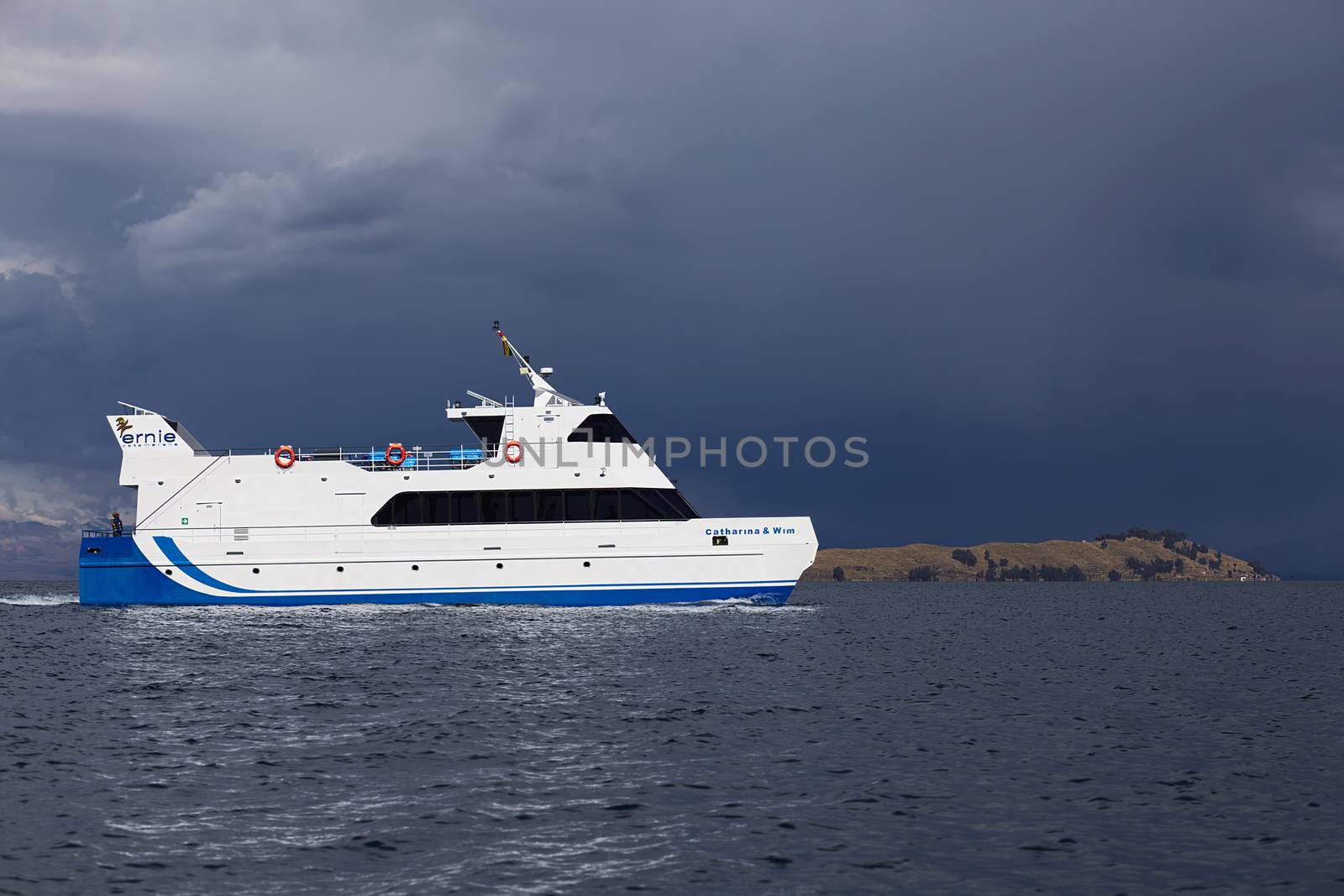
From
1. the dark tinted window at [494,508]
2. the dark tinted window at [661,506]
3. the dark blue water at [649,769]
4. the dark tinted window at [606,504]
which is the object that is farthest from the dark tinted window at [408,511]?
the dark blue water at [649,769]

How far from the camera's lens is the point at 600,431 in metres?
35.2

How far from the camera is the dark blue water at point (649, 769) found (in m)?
9.38

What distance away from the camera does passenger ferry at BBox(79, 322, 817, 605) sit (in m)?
33.2

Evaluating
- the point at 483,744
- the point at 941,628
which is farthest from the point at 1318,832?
the point at 941,628

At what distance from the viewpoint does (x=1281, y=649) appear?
3147cm

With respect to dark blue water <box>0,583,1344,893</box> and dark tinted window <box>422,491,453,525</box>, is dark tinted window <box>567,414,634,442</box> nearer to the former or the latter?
dark tinted window <box>422,491,453,525</box>

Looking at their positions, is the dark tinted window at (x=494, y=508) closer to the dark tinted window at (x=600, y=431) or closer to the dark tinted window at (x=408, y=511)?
the dark tinted window at (x=408, y=511)

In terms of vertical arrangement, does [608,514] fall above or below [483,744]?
above

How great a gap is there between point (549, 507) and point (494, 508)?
1.76 meters

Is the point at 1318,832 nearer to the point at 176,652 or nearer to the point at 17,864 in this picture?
the point at 17,864

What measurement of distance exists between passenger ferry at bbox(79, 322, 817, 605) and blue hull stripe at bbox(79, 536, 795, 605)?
52 millimetres

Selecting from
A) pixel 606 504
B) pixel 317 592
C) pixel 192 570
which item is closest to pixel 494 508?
pixel 606 504

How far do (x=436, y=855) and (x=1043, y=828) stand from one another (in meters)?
5.83

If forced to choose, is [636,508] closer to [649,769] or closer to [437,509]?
[437,509]
